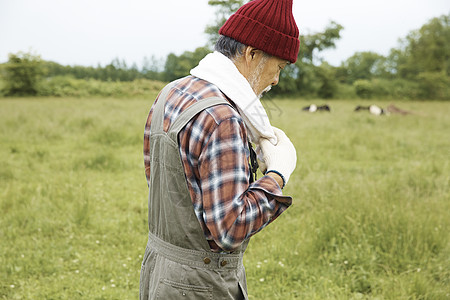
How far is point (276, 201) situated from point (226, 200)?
185mm

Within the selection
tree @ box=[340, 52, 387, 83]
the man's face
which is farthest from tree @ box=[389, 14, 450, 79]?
the man's face

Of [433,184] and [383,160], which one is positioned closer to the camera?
[433,184]

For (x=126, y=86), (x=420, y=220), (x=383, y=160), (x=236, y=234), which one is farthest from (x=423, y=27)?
(x=236, y=234)

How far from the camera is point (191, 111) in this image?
122 cm

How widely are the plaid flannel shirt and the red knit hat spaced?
242 millimetres

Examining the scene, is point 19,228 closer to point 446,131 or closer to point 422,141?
point 422,141

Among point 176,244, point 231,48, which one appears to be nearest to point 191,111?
point 231,48

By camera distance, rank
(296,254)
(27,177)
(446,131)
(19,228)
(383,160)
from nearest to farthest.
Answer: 1. (296,254)
2. (19,228)
3. (27,177)
4. (383,160)
5. (446,131)

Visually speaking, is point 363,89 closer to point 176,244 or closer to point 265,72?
point 265,72

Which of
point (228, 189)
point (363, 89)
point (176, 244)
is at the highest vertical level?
point (228, 189)

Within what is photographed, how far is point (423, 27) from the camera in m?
44.2

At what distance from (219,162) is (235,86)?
293mm

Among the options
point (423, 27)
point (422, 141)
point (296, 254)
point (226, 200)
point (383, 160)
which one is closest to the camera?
point (226, 200)

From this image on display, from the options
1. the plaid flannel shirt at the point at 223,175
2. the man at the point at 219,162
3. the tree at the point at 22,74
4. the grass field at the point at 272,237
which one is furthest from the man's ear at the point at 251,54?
the tree at the point at 22,74
